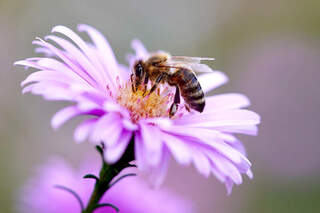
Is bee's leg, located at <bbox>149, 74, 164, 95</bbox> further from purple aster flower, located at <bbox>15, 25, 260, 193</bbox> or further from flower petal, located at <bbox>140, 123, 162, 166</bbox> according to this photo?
flower petal, located at <bbox>140, 123, 162, 166</bbox>

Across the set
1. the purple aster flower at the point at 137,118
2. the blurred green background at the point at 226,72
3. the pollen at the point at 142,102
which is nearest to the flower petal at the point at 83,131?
the purple aster flower at the point at 137,118

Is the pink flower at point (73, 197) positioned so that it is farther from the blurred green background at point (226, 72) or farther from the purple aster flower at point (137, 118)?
the blurred green background at point (226, 72)

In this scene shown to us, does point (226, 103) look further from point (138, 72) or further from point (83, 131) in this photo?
point (83, 131)

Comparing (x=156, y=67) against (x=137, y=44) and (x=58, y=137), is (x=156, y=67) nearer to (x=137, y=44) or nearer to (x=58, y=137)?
(x=137, y=44)

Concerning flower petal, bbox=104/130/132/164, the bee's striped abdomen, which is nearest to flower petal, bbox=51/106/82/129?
flower petal, bbox=104/130/132/164

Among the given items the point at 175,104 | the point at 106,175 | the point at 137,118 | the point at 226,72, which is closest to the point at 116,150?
the point at 106,175

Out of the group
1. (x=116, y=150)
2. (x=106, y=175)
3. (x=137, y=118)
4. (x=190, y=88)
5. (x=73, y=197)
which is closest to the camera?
(x=116, y=150)
